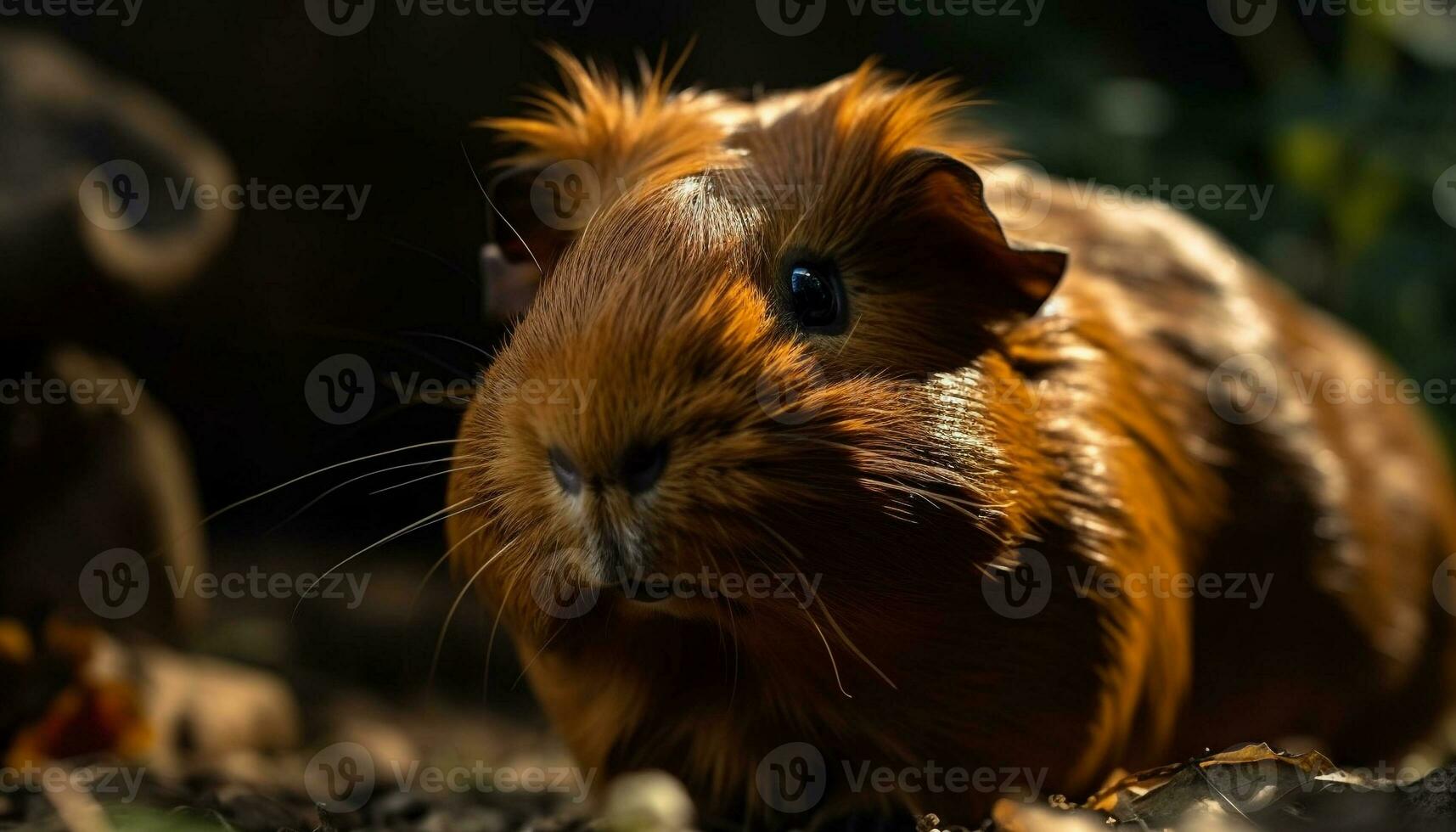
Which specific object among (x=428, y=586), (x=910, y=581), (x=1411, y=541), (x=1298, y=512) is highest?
(x=910, y=581)

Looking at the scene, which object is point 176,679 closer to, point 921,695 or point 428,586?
point 428,586

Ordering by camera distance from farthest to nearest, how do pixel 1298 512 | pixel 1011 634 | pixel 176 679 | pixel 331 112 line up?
pixel 331 112 → pixel 176 679 → pixel 1298 512 → pixel 1011 634

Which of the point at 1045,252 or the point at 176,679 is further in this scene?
the point at 176,679

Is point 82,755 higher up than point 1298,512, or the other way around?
point 1298,512

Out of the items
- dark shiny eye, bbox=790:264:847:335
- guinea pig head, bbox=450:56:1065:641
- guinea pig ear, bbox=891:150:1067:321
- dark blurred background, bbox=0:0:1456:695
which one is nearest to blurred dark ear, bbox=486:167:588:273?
guinea pig head, bbox=450:56:1065:641

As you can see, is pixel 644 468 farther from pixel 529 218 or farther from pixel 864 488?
pixel 529 218

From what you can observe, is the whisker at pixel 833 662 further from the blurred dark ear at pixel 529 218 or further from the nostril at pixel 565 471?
the blurred dark ear at pixel 529 218

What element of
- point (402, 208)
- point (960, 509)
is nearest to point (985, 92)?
point (402, 208)
